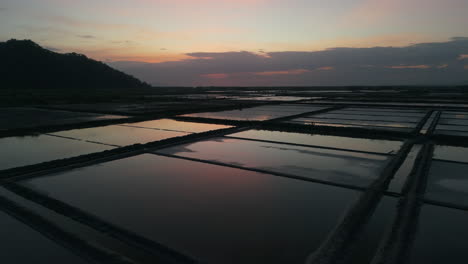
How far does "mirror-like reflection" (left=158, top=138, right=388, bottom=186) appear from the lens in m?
5.98

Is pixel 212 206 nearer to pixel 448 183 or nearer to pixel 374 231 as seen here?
pixel 374 231

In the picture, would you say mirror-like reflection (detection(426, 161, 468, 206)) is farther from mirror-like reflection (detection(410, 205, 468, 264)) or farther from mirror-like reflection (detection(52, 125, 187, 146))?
mirror-like reflection (detection(52, 125, 187, 146))

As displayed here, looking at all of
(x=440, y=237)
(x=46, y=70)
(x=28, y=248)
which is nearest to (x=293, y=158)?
(x=440, y=237)

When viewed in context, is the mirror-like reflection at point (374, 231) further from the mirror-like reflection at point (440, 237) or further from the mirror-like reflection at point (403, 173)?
the mirror-like reflection at point (403, 173)

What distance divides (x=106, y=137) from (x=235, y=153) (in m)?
5.04

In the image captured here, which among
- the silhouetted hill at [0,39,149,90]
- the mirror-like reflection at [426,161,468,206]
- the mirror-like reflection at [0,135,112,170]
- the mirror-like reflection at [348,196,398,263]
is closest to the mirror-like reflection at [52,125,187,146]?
the mirror-like reflection at [0,135,112,170]

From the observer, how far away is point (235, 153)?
7.88m

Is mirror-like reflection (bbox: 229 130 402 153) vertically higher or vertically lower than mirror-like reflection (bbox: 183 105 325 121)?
lower

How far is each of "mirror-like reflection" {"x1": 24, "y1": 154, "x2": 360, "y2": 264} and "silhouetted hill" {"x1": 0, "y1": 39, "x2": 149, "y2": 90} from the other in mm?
71997

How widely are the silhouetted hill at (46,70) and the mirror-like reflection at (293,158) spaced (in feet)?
232

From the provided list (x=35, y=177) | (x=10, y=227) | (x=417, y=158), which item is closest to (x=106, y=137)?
(x=35, y=177)

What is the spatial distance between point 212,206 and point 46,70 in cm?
8116

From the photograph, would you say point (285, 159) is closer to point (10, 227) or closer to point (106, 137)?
point (10, 227)

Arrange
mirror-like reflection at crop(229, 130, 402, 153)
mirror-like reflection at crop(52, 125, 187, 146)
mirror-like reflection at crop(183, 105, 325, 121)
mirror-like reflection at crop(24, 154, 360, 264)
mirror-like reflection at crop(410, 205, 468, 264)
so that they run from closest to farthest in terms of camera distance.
Answer: mirror-like reflection at crop(410, 205, 468, 264) < mirror-like reflection at crop(24, 154, 360, 264) < mirror-like reflection at crop(229, 130, 402, 153) < mirror-like reflection at crop(52, 125, 187, 146) < mirror-like reflection at crop(183, 105, 325, 121)
